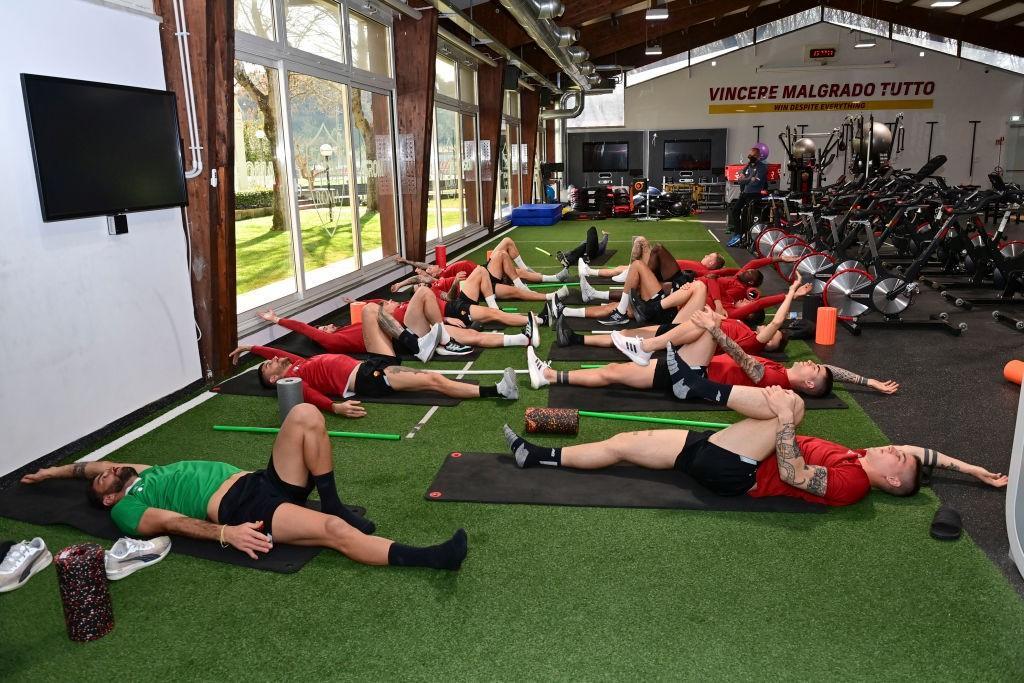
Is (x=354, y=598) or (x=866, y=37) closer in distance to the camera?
→ (x=354, y=598)

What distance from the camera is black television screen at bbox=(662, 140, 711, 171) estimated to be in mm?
21547

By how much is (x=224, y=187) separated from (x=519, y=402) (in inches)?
98.5

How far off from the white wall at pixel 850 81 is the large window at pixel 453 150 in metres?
9.48

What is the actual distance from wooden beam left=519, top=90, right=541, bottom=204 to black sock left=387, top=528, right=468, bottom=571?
16.7 m

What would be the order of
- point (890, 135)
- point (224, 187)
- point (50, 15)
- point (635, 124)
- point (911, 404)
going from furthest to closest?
point (635, 124), point (890, 135), point (224, 187), point (911, 404), point (50, 15)

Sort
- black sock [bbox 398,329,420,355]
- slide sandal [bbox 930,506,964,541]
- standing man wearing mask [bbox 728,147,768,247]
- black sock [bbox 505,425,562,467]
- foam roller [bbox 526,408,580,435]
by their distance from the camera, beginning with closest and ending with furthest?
slide sandal [bbox 930,506,964,541] → black sock [bbox 505,425,562,467] → foam roller [bbox 526,408,580,435] → black sock [bbox 398,329,420,355] → standing man wearing mask [bbox 728,147,768,247]

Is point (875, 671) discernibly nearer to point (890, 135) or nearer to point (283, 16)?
point (283, 16)

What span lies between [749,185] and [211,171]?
407 inches

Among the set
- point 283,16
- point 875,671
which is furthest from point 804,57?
point 875,671

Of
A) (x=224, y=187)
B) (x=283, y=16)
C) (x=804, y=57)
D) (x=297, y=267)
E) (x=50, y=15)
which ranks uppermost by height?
(x=804, y=57)

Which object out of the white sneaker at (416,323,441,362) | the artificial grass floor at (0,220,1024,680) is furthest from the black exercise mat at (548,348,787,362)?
the artificial grass floor at (0,220,1024,680)

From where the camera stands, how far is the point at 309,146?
301 inches

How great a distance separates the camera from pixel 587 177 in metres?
22.5

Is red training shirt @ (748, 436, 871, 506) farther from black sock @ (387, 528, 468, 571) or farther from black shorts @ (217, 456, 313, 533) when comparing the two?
black shorts @ (217, 456, 313, 533)
